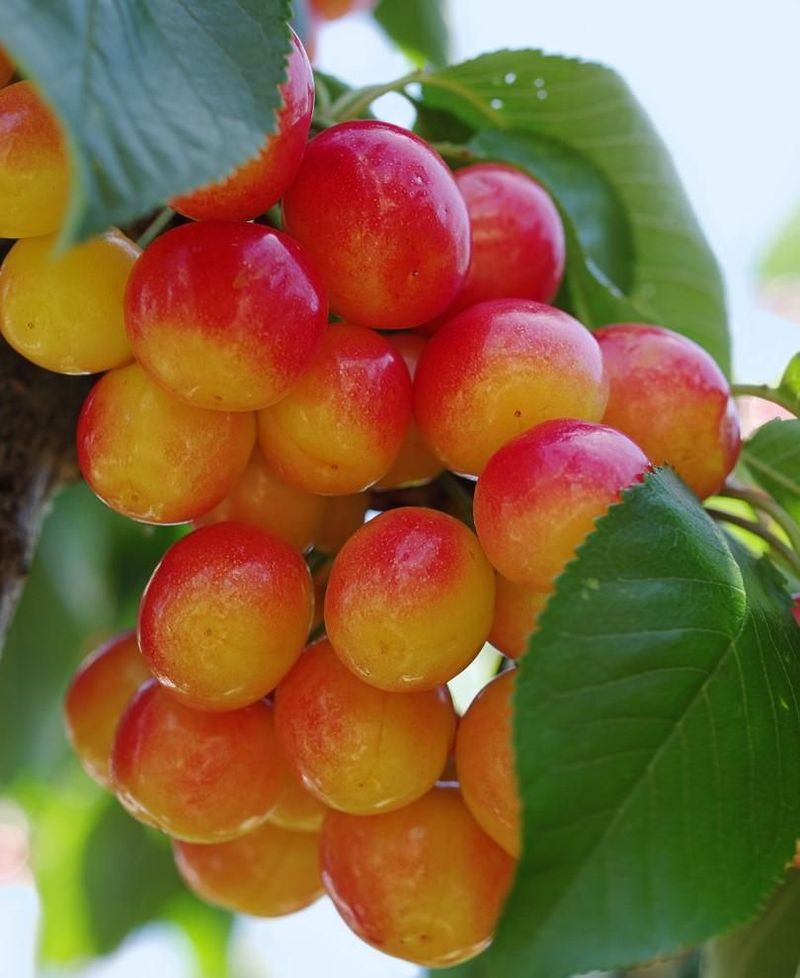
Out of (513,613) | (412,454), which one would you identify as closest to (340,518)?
(412,454)

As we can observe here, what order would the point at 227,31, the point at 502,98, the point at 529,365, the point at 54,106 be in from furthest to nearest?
the point at 502,98 < the point at 529,365 < the point at 227,31 < the point at 54,106

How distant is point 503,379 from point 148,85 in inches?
10.8

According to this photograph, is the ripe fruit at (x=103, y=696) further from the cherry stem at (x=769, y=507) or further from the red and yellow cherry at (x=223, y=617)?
the cherry stem at (x=769, y=507)

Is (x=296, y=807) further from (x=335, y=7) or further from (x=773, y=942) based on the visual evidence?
(x=335, y=7)

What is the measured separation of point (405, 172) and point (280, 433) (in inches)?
6.9

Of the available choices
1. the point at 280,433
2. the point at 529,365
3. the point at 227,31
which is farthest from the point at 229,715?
the point at 227,31

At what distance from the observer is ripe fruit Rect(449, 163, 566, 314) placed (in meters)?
0.88

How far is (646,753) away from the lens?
0.62 meters

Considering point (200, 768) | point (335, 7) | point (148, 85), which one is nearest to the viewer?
point (148, 85)

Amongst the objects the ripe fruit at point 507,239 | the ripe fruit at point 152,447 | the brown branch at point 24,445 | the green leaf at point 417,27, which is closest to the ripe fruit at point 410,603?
the ripe fruit at point 152,447

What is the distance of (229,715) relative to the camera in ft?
2.66

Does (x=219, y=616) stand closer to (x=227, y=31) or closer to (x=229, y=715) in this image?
(x=229, y=715)

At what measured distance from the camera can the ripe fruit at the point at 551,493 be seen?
66cm

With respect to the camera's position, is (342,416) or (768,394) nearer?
(342,416)
